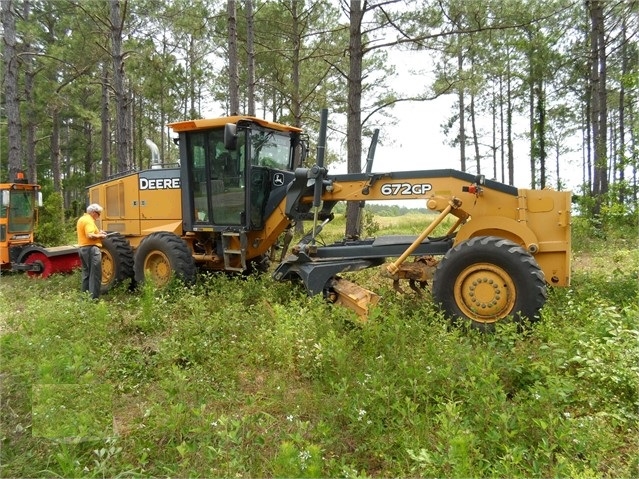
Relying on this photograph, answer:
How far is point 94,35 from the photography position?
17.9 meters

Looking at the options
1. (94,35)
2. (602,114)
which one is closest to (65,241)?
(94,35)

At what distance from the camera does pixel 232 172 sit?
7.23 meters

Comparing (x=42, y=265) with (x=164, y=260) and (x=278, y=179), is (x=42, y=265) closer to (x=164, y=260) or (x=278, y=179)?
(x=164, y=260)

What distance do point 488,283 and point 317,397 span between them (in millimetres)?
2353

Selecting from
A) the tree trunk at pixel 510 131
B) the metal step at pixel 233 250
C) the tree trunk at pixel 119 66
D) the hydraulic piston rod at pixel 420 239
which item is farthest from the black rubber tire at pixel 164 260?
the tree trunk at pixel 510 131

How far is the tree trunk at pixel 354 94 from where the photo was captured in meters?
10.1

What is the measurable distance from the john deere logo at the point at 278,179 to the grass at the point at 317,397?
266 centimetres

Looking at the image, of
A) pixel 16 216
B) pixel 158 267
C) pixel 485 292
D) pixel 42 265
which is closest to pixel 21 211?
pixel 16 216

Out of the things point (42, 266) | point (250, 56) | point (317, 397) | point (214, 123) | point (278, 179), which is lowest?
point (317, 397)

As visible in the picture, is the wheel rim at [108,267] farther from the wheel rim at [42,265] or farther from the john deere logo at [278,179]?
the john deere logo at [278,179]

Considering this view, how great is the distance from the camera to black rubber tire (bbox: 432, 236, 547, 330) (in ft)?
15.1

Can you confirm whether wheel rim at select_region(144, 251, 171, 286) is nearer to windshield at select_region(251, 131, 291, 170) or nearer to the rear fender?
windshield at select_region(251, 131, 291, 170)

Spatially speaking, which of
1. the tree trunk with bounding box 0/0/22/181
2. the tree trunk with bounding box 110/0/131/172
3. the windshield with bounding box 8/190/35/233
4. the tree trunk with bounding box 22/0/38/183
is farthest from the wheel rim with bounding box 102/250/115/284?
the tree trunk with bounding box 22/0/38/183

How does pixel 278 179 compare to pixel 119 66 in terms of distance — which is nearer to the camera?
pixel 278 179
